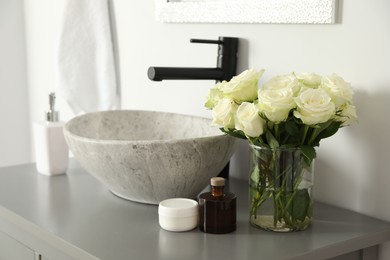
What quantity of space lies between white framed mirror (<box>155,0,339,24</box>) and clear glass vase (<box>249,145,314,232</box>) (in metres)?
0.30

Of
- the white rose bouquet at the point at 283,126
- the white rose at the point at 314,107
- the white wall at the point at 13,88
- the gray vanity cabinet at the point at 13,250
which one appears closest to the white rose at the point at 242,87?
the white rose bouquet at the point at 283,126

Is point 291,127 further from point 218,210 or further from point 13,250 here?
point 13,250

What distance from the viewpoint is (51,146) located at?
163cm

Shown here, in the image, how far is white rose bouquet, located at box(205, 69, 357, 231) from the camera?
110 cm

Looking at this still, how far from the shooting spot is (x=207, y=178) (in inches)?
51.6

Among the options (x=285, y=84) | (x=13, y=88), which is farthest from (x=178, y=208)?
(x=13, y=88)

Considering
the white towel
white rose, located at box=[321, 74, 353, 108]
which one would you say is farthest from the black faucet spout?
the white towel

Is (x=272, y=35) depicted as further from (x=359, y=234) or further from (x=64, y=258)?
(x=64, y=258)

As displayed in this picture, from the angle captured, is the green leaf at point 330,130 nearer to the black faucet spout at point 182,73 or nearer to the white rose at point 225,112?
the white rose at point 225,112

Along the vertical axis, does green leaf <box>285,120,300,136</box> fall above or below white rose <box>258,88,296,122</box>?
below

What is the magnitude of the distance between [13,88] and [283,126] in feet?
5.01

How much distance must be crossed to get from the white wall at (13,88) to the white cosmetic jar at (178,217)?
1.39m

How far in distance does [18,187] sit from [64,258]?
374 mm

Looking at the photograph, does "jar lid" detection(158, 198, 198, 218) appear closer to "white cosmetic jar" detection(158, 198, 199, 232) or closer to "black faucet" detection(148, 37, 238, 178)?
"white cosmetic jar" detection(158, 198, 199, 232)
